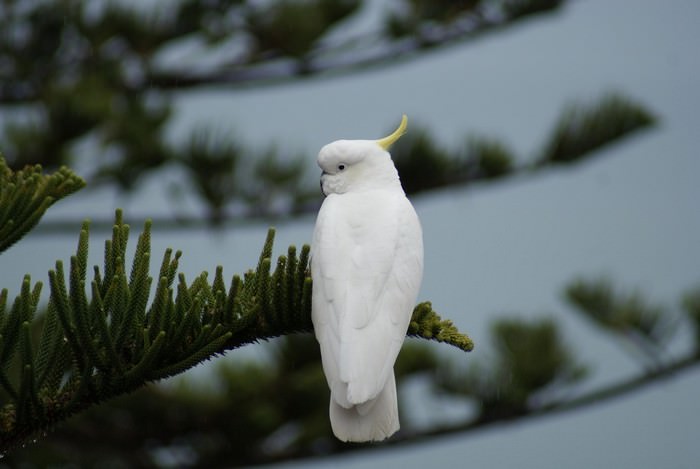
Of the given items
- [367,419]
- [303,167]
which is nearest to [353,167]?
[367,419]

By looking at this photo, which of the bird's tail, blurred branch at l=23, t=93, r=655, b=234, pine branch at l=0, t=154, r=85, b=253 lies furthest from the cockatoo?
blurred branch at l=23, t=93, r=655, b=234

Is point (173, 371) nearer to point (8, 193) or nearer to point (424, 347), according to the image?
point (8, 193)

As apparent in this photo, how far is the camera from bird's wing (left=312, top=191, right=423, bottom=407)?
1326 mm

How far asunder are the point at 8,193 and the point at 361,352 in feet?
1.53

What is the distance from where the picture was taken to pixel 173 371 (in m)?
1.24

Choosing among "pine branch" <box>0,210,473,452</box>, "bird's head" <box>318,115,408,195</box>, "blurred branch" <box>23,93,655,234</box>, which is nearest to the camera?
"pine branch" <box>0,210,473,452</box>

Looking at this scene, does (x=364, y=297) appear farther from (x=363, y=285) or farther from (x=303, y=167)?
(x=303, y=167)

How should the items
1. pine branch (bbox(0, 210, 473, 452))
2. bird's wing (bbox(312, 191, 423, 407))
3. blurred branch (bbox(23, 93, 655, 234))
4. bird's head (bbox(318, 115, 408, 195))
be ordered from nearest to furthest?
pine branch (bbox(0, 210, 473, 452))
bird's wing (bbox(312, 191, 423, 407))
bird's head (bbox(318, 115, 408, 195))
blurred branch (bbox(23, 93, 655, 234))

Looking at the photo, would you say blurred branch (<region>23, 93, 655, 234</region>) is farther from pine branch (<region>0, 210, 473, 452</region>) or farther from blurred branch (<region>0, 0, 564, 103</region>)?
pine branch (<region>0, 210, 473, 452</region>)

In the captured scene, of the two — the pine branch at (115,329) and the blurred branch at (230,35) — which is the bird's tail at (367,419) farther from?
the blurred branch at (230,35)

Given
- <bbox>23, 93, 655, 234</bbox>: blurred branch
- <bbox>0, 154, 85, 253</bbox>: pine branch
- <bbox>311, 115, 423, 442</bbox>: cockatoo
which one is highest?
<bbox>0, 154, 85, 253</bbox>: pine branch

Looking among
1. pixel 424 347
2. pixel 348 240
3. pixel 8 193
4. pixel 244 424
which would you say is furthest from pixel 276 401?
pixel 8 193

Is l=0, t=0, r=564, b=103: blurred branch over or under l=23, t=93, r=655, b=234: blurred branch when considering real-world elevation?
over

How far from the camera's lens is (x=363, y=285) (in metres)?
1.42
